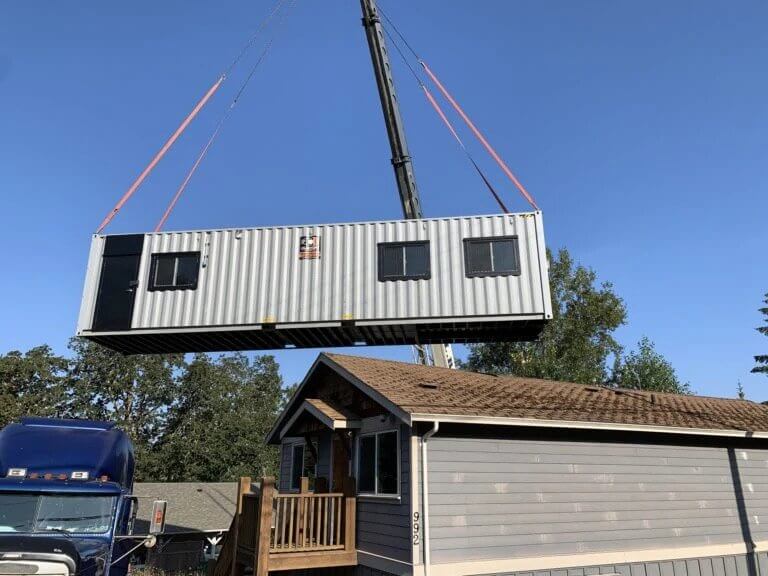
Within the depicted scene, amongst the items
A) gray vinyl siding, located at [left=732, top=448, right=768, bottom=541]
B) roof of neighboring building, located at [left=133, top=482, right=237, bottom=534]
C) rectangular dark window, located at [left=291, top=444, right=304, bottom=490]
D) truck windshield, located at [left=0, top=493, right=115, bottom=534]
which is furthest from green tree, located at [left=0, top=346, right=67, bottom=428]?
gray vinyl siding, located at [left=732, top=448, right=768, bottom=541]

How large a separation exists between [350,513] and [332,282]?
4672 mm

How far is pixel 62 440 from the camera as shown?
9547 millimetres

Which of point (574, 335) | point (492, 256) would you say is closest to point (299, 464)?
point (492, 256)

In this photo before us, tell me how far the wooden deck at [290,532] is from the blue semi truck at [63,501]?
215 cm

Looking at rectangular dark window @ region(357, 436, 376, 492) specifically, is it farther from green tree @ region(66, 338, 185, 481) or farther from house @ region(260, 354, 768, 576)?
green tree @ region(66, 338, 185, 481)

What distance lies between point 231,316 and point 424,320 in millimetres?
4130

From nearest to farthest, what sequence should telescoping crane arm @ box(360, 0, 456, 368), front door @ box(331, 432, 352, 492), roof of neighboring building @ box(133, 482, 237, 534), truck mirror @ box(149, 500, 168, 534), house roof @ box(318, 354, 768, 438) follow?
truck mirror @ box(149, 500, 168, 534), house roof @ box(318, 354, 768, 438), front door @ box(331, 432, 352, 492), telescoping crane arm @ box(360, 0, 456, 368), roof of neighboring building @ box(133, 482, 237, 534)

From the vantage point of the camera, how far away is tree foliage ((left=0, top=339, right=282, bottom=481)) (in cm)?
4238

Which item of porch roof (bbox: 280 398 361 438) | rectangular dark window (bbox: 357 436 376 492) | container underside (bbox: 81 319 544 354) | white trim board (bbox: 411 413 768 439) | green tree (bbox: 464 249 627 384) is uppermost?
green tree (bbox: 464 249 627 384)

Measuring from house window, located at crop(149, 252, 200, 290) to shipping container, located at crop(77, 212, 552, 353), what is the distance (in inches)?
0.9

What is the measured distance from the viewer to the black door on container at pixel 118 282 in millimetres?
11867

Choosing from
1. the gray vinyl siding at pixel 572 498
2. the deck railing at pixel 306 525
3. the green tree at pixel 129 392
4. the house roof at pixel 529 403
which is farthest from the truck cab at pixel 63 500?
the green tree at pixel 129 392

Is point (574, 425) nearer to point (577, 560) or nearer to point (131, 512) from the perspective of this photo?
point (577, 560)

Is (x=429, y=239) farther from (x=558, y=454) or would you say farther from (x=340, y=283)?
(x=558, y=454)
